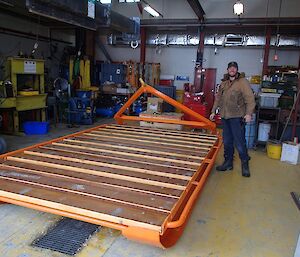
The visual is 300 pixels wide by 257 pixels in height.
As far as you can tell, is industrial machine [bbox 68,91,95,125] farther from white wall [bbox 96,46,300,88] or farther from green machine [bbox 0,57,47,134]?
white wall [bbox 96,46,300,88]

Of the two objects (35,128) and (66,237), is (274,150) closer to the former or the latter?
(66,237)

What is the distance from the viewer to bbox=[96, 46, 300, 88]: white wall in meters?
8.96

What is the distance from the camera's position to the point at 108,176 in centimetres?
260

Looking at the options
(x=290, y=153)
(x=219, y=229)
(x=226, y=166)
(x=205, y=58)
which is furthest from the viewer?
(x=205, y=58)

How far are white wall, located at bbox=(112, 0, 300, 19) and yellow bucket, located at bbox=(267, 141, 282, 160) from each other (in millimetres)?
5277

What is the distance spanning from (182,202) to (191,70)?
8.36 metres

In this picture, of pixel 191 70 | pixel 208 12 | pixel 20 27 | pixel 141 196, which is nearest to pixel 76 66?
pixel 20 27

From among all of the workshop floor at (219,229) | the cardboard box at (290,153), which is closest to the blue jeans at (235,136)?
the workshop floor at (219,229)

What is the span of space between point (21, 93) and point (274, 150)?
210 inches

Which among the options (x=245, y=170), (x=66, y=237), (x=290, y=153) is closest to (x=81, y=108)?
(x=245, y=170)

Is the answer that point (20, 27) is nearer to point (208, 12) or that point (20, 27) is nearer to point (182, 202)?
point (208, 12)

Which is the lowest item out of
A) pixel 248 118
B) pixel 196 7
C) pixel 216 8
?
pixel 248 118

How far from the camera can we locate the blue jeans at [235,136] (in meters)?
3.97

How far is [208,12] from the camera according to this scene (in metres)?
9.23
